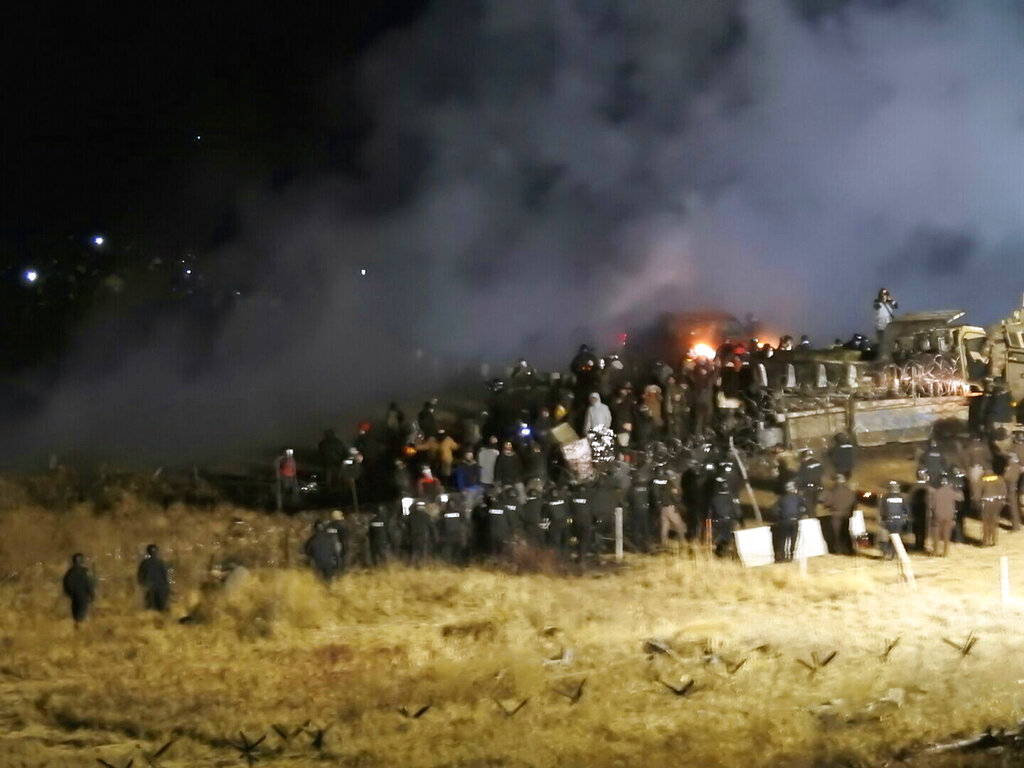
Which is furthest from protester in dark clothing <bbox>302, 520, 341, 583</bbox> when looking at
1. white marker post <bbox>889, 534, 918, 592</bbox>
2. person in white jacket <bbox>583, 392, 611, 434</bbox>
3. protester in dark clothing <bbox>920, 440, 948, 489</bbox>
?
protester in dark clothing <bbox>920, 440, 948, 489</bbox>

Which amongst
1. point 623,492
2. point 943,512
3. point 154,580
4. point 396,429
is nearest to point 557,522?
point 623,492

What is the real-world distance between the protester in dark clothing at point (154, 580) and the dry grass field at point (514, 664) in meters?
0.22

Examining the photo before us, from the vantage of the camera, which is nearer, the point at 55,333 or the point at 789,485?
the point at 789,485

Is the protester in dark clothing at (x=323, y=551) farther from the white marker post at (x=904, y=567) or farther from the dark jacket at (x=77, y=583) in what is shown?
the white marker post at (x=904, y=567)

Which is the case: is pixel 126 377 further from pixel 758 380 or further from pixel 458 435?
pixel 758 380

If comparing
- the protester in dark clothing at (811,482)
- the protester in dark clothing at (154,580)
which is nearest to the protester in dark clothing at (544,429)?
the protester in dark clothing at (811,482)

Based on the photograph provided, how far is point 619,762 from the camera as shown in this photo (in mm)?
8609

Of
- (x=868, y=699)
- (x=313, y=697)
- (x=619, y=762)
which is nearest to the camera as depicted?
(x=619, y=762)

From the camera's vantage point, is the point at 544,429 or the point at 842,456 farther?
the point at 544,429

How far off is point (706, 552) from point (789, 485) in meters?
1.32

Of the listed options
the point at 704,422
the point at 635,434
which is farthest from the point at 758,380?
the point at 635,434

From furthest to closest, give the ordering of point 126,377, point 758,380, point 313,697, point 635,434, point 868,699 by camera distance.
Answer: point 126,377 < point 758,380 < point 635,434 < point 313,697 < point 868,699

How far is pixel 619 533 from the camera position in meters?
14.9

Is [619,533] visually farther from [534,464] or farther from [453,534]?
[453,534]
